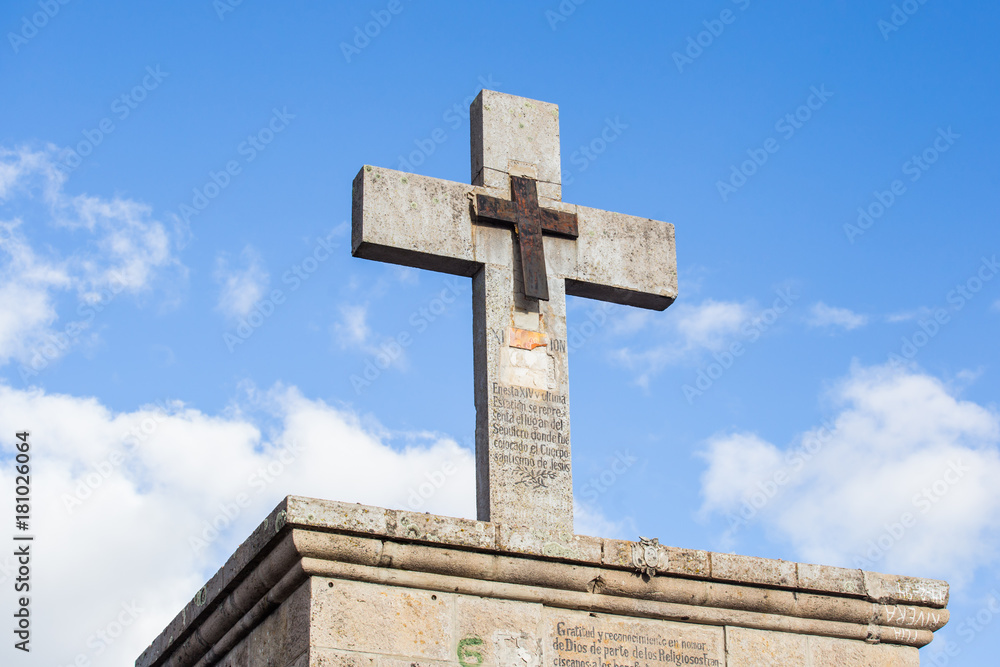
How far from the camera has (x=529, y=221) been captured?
6371 mm

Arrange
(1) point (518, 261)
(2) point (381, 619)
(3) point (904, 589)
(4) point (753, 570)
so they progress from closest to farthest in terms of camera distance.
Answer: (2) point (381, 619)
(4) point (753, 570)
(3) point (904, 589)
(1) point (518, 261)

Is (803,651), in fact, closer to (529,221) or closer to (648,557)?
(648,557)

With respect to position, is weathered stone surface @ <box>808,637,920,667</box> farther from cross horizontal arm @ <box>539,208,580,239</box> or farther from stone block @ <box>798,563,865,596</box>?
cross horizontal arm @ <box>539,208,580,239</box>

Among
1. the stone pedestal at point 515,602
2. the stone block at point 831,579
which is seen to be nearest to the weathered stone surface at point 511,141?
the stone pedestal at point 515,602

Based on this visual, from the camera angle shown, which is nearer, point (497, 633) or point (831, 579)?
point (497, 633)

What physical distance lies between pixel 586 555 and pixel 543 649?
414 mm

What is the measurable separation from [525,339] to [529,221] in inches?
27.1

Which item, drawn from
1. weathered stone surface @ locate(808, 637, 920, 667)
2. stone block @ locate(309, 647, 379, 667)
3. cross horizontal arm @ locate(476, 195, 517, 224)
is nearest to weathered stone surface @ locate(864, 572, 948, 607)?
weathered stone surface @ locate(808, 637, 920, 667)

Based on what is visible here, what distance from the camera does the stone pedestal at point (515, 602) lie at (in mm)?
4656

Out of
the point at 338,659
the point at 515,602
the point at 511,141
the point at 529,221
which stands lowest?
the point at 338,659

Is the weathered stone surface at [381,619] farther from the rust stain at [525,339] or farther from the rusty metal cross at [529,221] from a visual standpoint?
the rusty metal cross at [529,221]

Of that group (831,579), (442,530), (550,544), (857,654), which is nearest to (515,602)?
(550,544)

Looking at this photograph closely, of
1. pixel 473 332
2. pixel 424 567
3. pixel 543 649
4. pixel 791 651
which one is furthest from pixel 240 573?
pixel 791 651

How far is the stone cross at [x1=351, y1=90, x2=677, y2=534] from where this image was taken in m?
5.77
